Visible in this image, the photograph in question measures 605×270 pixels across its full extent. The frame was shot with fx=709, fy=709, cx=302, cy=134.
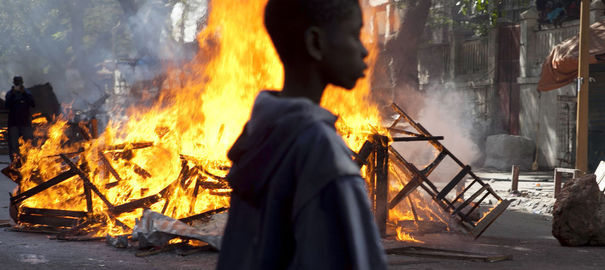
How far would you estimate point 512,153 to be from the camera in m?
22.2

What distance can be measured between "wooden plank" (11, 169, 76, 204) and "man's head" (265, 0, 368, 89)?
7541mm

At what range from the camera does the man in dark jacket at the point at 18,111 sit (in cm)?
1578

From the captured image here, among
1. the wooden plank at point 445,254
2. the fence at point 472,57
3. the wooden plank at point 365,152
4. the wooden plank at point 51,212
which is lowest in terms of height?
the wooden plank at point 445,254

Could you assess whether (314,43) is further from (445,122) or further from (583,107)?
(445,122)

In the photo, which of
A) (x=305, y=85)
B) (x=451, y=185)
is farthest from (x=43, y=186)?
(x=305, y=85)

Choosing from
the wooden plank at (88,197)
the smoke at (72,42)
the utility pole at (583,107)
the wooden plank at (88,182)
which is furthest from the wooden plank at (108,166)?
the smoke at (72,42)

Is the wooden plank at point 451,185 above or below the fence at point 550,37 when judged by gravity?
below

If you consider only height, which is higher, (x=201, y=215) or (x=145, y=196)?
(x=145, y=196)

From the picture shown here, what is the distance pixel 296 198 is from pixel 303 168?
0.06 m

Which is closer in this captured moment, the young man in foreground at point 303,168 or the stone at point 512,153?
the young man in foreground at point 303,168

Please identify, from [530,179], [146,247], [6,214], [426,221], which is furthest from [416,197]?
[530,179]

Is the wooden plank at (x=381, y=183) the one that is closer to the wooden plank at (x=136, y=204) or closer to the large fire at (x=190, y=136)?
the large fire at (x=190, y=136)

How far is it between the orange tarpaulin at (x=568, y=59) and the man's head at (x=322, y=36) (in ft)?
51.5

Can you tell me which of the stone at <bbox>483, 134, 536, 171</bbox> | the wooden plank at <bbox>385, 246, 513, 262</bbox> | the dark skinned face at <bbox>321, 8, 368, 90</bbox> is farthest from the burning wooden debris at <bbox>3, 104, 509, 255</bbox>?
the stone at <bbox>483, 134, 536, 171</bbox>
